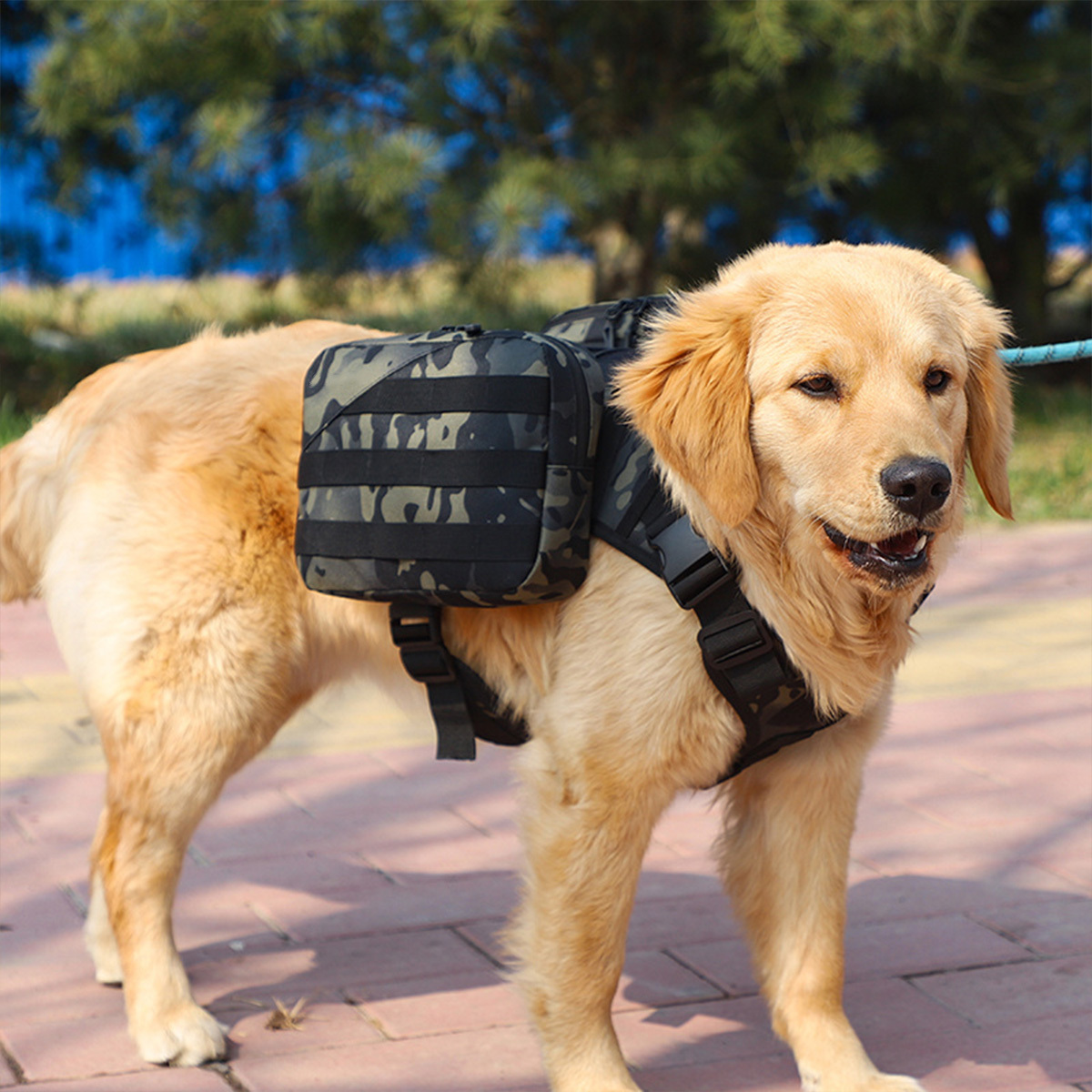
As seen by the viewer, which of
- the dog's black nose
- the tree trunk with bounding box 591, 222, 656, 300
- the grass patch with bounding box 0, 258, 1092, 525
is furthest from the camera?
the tree trunk with bounding box 591, 222, 656, 300

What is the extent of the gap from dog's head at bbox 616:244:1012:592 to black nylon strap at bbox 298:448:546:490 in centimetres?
27

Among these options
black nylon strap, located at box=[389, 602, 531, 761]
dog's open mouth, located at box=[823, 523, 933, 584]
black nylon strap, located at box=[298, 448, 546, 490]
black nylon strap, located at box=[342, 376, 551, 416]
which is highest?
black nylon strap, located at box=[342, 376, 551, 416]

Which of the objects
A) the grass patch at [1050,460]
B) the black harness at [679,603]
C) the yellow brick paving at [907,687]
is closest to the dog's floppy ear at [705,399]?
the black harness at [679,603]

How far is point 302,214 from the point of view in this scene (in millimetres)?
9875

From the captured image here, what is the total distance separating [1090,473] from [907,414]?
7.45m

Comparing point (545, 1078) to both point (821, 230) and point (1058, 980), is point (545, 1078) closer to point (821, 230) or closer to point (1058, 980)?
point (1058, 980)

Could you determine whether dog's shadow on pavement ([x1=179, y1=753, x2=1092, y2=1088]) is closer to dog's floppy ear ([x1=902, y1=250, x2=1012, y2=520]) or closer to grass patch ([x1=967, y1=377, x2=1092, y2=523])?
dog's floppy ear ([x1=902, y1=250, x2=1012, y2=520])

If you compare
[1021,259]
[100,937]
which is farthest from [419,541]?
[1021,259]

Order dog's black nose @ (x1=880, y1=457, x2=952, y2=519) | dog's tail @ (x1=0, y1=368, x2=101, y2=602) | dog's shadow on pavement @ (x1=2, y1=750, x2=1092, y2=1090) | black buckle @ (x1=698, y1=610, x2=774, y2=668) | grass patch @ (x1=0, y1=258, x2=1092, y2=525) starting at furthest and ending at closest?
grass patch @ (x1=0, y1=258, x2=1092, y2=525)
dog's tail @ (x1=0, y1=368, x2=101, y2=602)
dog's shadow on pavement @ (x1=2, y1=750, x2=1092, y2=1090)
black buckle @ (x1=698, y1=610, x2=774, y2=668)
dog's black nose @ (x1=880, y1=457, x2=952, y2=519)

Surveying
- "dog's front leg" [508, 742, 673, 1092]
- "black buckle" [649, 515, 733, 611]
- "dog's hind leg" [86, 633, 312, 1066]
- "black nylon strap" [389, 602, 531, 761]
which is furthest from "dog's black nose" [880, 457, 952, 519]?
"dog's hind leg" [86, 633, 312, 1066]

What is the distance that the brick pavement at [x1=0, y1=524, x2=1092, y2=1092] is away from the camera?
2.88 meters

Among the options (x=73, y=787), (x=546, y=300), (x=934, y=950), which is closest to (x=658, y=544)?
(x=934, y=950)

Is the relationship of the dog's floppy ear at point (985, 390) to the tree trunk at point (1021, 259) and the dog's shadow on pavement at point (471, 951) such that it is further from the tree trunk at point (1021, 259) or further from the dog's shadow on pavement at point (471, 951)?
the tree trunk at point (1021, 259)

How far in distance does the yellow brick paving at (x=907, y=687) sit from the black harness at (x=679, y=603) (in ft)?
4.50
